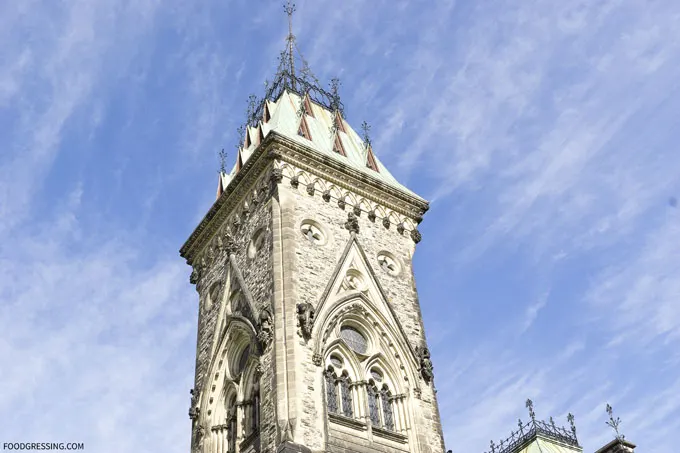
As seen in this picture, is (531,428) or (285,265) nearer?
(285,265)

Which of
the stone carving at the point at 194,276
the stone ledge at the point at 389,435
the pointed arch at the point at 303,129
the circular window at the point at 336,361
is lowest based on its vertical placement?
the stone ledge at the point at 389,435

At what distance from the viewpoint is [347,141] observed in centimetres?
3616

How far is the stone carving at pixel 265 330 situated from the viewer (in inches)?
1042

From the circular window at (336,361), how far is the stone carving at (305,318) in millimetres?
1400

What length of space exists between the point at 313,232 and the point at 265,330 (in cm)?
444

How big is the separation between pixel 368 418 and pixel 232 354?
5.37m

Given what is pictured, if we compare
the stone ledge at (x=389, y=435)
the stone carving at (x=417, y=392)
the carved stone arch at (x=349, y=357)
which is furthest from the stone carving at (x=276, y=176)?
the stone ledge at (x=389, y=435)

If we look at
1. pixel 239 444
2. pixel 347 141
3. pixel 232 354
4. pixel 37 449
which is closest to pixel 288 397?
pixel 239 444

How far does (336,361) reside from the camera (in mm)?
27391

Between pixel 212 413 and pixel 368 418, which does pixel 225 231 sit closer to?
pixel 212 413

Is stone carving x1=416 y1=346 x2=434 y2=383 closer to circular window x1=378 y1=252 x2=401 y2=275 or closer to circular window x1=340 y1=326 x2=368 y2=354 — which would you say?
circular window x1=340 y1=326 x2=368 y2=354

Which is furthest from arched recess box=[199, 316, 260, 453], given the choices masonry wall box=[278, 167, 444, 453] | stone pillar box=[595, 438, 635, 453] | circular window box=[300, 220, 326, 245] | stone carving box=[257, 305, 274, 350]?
stone pillar box=[595, 438, 635, 453]

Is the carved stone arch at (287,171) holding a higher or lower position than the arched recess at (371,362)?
higher

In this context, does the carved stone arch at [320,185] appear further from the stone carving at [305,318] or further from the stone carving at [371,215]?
the stone carving at [305,318]
